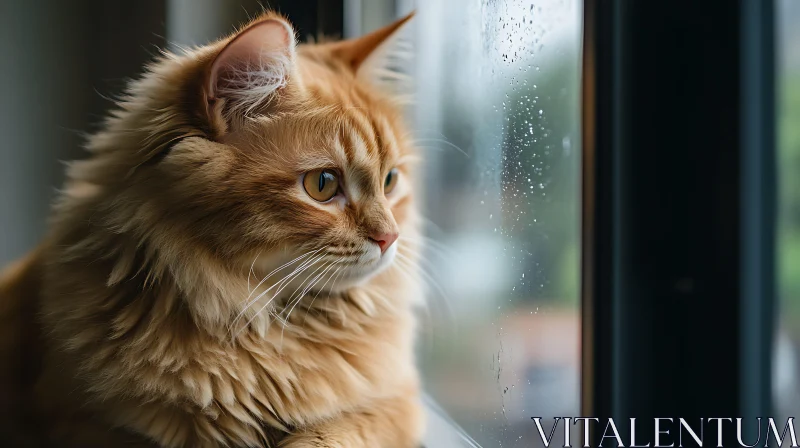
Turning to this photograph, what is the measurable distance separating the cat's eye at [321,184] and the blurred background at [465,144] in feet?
1.11

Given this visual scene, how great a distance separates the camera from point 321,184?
1062mm

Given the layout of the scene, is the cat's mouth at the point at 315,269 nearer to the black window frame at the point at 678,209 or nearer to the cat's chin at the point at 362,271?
the cat's chin at the point at 362,271

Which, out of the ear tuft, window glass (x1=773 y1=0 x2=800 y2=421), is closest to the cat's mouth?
the ear tuft

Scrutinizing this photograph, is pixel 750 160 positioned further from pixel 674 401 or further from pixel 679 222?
pixel 674 401

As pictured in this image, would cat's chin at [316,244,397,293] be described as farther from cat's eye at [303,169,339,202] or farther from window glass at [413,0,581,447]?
window glass at [413,0,581,447]

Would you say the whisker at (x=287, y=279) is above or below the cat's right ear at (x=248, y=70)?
below

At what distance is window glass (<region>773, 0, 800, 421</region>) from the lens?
699mm

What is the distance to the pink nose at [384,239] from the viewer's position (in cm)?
107

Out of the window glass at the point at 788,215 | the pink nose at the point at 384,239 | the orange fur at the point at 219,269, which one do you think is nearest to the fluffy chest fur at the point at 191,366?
the orange fur at the point at 219,269

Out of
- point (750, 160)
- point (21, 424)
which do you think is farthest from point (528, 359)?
point (21, 424)

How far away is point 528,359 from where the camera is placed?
1.17m

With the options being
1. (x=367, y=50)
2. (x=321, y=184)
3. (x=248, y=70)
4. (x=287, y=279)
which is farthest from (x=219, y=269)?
(x=367, y=50)

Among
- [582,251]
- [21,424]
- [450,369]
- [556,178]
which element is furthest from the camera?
[450,369]

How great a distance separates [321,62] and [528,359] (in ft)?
2.24
